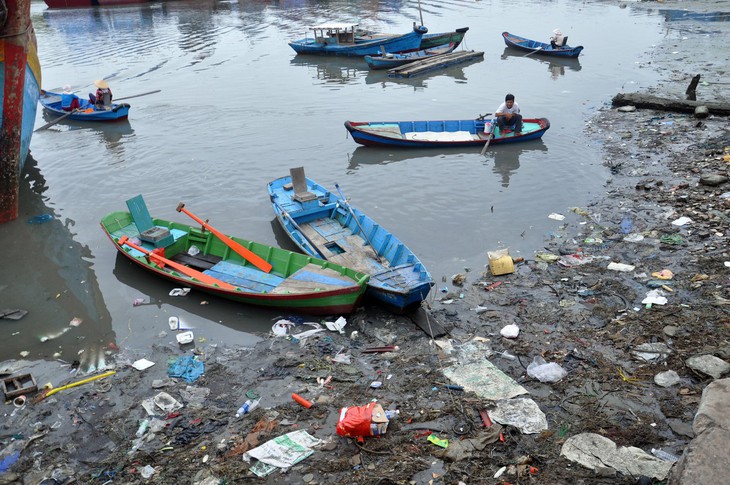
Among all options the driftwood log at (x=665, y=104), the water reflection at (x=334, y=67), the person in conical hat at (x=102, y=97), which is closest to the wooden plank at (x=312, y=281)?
the driftwood log at (x=665, y=104)

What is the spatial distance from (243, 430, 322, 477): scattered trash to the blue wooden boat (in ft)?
82.8

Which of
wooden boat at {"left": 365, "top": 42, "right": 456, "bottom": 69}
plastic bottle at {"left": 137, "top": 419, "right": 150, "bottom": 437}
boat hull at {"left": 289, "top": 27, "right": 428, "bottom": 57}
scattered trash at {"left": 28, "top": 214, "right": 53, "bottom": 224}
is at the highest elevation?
boat hull at {"left": 289, "top": 27, "right": 428, "bottom": 57}

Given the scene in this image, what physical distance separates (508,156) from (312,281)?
935cm

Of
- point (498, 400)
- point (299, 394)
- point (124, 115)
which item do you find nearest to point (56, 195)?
point (124, 115)

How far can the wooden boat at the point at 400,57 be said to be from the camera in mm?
26859

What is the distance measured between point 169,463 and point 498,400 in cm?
400

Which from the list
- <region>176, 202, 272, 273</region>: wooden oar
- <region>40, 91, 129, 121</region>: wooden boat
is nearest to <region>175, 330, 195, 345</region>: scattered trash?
<region>176, 202, 272, 273</region>: wooden oar

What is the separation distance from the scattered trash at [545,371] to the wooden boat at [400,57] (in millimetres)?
22100

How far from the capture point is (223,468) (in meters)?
6.04

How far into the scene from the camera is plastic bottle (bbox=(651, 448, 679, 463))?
5.53 meters

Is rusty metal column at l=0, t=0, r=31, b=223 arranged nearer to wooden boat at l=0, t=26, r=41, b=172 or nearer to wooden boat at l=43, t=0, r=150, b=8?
wooden boat at l=0, t=26, r=41, b=172

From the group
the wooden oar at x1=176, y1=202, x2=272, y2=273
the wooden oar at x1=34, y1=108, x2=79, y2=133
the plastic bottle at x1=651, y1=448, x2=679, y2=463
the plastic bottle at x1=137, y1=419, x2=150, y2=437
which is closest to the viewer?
the plastic bottle at x1=651, y1=448, x2=679, y2=463

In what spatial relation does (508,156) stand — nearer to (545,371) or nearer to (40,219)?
(545,371)

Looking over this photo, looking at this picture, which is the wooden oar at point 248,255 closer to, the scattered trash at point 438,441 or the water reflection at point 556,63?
the scattered trash at point 438,441
